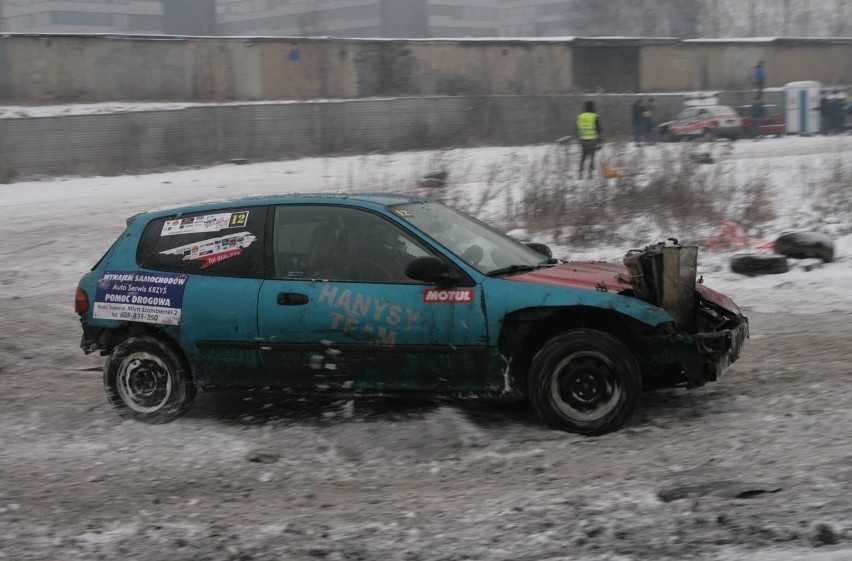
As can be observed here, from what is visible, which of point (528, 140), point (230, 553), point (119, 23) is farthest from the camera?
point (119, 23)

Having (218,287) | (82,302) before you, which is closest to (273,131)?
(82,302)

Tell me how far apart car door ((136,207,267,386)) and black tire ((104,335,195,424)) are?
0.52 feet

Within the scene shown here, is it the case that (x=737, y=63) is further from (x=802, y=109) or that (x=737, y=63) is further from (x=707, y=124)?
(x=707, y=124)

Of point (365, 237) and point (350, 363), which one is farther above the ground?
point (365, 237)

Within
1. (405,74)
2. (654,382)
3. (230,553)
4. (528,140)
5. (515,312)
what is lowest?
(230,553)

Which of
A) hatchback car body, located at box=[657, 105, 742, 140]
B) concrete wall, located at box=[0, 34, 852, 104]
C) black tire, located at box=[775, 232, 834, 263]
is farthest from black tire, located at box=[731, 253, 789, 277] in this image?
concrete wall, located at box=[0, 34, 852, 104]

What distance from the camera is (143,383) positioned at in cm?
672

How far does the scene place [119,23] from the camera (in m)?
95.6

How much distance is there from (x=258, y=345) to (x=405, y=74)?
1394 inches

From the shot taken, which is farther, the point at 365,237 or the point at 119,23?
the point at 119,23

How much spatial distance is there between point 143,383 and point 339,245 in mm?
1766

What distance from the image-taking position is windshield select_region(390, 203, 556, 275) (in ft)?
20.4

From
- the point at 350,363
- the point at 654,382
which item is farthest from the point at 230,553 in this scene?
the point at 654,382

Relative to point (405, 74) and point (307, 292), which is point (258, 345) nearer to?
point (307, 292)
